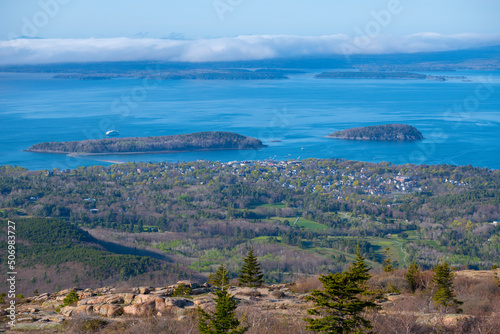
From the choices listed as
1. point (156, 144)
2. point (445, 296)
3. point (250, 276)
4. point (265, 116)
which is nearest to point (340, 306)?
point (445, 296)

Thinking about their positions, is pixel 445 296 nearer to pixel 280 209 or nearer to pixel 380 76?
pixel 280 209

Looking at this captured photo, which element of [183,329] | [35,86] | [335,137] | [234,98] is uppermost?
[35,86]

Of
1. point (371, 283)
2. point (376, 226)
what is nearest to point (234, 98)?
point (376, 226)

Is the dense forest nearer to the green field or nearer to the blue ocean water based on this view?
the green field

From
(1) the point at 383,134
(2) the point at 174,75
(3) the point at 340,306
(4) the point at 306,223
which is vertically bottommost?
(3) the point at 340,306

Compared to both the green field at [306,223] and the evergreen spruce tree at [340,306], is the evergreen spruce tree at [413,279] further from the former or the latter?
the green field at [306,223]

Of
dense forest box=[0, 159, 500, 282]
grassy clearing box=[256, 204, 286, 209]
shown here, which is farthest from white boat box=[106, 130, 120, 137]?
grassy clearing box=[256, 204, 286, 209]

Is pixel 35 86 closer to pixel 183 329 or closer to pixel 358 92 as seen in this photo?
pixel 358 92
